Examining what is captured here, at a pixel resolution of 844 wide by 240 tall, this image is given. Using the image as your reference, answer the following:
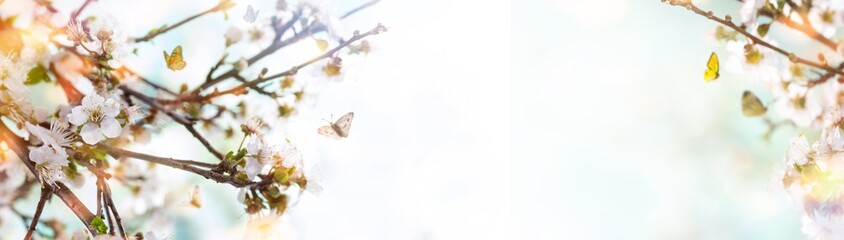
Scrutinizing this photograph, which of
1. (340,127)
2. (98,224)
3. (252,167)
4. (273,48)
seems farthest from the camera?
(273,48)

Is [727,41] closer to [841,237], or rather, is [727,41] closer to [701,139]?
[841,237]

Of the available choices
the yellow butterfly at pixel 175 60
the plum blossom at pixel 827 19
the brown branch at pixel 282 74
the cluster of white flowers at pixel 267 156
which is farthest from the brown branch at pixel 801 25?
the yellow butterfly at pixel 175 60

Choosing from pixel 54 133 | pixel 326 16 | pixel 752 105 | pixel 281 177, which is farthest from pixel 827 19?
pixel 54 133

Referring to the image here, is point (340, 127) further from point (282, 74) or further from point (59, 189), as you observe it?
point (59, 189)

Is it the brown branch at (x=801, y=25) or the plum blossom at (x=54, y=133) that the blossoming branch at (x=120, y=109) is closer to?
the plum blossom at (x=54, y=133)

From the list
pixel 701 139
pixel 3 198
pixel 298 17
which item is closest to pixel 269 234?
pixel 298 17

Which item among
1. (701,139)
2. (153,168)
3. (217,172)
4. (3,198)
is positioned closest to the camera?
(217,172)

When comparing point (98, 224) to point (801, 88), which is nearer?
point (98, 224)
